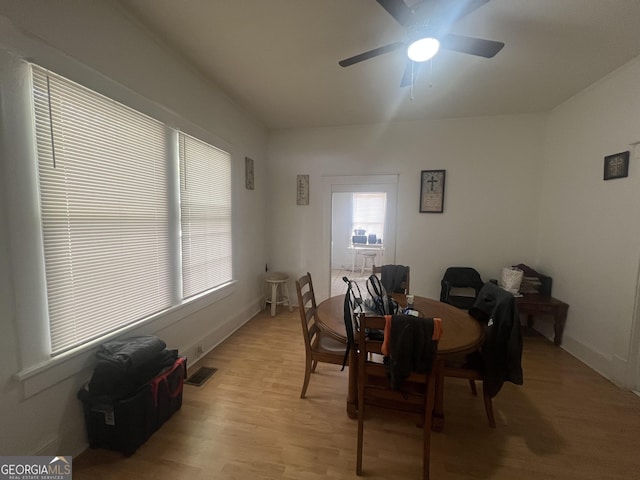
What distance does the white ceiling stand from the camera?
5.41 ft

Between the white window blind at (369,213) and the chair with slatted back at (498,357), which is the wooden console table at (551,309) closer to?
the chair with slatted back at (498,357)

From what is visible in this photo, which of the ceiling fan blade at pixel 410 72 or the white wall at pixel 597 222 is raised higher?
the ceiling fan blade at pixel 410 72

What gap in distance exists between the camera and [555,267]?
3.00m

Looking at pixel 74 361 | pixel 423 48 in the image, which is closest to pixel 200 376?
pixel 74 361

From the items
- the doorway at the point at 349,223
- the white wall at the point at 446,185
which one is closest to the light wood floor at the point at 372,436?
the white wall at the point at 446,185

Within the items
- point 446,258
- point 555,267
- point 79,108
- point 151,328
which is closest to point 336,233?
point 446,258

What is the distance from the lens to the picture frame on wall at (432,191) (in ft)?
11.5

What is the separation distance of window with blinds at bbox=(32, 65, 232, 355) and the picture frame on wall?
2873mm

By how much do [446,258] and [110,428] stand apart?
12.3ft

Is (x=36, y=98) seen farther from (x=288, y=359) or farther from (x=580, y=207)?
(x=580, y=207)

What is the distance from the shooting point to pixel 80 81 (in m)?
1.46

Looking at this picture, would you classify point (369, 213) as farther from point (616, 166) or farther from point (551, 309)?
point (616, 166)

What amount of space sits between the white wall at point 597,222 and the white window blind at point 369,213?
11.8 ft

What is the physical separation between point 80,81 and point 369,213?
18.9 ft
